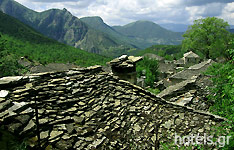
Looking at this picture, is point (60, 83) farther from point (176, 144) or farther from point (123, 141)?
point (176, 144)

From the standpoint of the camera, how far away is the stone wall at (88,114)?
3795 millimetres

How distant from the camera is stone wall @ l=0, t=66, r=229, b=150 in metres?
3.79

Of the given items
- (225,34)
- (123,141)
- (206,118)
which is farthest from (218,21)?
(123,141)

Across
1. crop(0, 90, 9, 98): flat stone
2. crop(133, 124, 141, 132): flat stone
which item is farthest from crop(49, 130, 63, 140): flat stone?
crop(133, 124, 141, 132): flat stone

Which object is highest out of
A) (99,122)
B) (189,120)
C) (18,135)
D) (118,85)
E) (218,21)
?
(218,21)

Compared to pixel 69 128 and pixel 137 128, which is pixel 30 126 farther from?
pixel 137 128

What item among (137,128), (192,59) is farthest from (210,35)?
(137,128)

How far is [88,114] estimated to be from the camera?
4.81m

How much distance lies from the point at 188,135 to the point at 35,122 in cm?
490

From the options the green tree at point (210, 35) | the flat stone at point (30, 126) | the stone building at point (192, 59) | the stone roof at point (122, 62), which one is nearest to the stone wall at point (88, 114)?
the flat stone at point (30, 126)

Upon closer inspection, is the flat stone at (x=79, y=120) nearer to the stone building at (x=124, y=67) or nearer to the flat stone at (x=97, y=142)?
the flat stone at (x=97, y=142)

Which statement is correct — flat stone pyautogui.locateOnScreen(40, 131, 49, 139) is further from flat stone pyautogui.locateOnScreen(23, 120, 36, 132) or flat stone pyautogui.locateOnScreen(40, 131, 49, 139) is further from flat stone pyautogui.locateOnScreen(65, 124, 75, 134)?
flat stone pyautogui.locateOnScreen(65, 124, 75, 134)

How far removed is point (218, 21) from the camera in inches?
1639

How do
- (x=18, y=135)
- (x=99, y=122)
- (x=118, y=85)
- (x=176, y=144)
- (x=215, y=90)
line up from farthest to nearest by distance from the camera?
(x=215, y=90) < (x=118, y=85) < (x=176, y=144) < (x=99, y=122) < (x=18, y=135)
